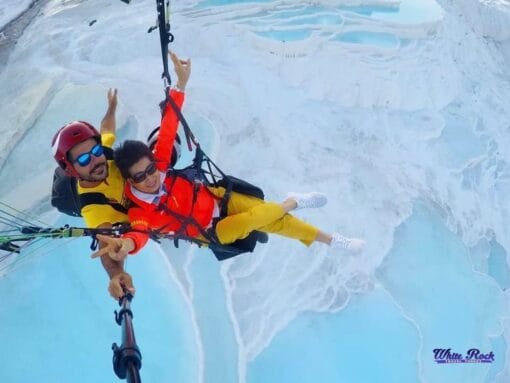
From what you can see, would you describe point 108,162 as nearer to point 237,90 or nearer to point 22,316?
point 22,316

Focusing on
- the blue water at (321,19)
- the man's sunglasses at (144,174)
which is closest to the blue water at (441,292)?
the blue water at (321,19)

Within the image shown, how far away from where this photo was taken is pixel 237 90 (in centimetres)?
448

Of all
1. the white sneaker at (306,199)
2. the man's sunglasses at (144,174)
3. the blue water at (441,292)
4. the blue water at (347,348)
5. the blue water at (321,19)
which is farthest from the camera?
the blue water at (321,19)

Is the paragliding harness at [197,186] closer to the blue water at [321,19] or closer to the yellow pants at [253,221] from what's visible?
the yellow pants at [253,221]

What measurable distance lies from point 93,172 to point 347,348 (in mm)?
2116

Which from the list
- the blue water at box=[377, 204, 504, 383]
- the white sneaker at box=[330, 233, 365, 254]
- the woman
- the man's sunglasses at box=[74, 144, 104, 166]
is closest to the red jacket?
the woman

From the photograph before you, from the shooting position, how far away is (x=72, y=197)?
2281 millimetres

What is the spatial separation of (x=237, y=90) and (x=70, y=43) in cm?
166

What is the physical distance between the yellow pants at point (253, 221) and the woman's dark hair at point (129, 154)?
0.52 metres

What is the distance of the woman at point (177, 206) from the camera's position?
218 cm

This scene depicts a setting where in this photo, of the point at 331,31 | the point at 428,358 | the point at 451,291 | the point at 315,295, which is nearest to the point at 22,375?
the point at 315,295

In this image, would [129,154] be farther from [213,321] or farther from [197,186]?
[213,321]

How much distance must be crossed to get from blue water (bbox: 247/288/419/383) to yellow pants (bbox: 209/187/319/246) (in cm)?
97

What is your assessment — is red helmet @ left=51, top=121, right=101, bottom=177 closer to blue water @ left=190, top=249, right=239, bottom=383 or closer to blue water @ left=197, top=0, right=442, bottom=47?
blue water @ left=190, top=249, right=239, bottom=383
